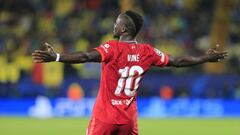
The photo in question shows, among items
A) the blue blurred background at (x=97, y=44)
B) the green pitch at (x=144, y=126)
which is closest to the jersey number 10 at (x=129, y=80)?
the green pitch at (x=144, y=126)

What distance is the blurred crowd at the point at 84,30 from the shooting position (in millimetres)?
19969

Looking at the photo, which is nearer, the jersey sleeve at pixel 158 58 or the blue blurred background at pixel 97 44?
the jersey sleeve at pixel 158 58

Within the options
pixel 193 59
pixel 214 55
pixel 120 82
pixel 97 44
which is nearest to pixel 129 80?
pixel 120 82

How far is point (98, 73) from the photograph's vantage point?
20.0 metres

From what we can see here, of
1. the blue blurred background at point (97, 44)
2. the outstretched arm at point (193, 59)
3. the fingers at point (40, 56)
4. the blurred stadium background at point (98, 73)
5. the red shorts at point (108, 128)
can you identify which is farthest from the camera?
the blue blurred background at point (97, 44)

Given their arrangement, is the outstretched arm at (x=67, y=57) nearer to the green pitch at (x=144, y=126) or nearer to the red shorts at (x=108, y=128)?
the red shorts at (x=108, y=128)

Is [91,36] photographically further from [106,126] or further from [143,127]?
[106,126]

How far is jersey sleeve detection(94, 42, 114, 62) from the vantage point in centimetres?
702

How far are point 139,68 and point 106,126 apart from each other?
66cm

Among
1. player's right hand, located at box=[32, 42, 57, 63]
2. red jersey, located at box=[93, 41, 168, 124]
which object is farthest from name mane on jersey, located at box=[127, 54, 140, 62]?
player's right hand, located at box=[32, 42, 57, 63]

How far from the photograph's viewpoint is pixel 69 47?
71.2ft

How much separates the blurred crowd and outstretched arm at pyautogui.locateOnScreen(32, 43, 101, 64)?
41.9 ft

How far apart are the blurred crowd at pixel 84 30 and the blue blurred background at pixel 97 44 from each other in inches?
1.0

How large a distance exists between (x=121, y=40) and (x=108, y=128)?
0.87 m
